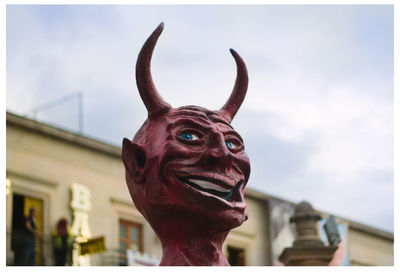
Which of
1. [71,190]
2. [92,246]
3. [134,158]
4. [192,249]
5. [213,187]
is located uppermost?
[71,190]

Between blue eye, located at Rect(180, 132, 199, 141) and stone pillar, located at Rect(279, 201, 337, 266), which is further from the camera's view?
stone pillar, located at Rect(279, 201, 337, 266)

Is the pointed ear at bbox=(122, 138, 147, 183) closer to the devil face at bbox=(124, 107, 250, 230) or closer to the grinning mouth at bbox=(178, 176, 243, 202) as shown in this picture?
the devil face at bbox=(124, 107, 250, 230)

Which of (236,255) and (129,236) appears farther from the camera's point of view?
→ (236,255)

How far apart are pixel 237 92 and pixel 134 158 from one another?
0.81 metres

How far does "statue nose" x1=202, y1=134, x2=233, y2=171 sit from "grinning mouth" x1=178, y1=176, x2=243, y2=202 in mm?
89

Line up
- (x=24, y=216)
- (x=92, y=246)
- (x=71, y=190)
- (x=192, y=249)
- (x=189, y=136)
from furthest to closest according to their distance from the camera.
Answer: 1. (x=71, y=190)
2. (x=24, y=216)
3. (x=92, y=246)
4. (x=189, y=136)
5. (x=192, y=249)

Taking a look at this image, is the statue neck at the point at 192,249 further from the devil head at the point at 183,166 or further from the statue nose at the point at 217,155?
the statue nose at the point at 217,155

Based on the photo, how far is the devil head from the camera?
504 centimetres

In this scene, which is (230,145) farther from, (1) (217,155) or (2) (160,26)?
(2) (160,26)

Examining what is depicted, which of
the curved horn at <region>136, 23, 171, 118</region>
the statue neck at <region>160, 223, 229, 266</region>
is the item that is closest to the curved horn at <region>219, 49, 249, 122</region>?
the curved horn at <region>136, 23, 171, 118</region>

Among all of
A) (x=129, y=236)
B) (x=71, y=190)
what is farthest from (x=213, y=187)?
(x=129, y=236)

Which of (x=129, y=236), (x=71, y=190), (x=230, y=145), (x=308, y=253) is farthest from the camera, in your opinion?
(x=129, y=236)

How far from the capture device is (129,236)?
77.7 feet

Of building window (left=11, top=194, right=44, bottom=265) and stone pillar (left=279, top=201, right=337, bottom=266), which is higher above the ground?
building window (left=11, top=194, right=44, bottom=265)
